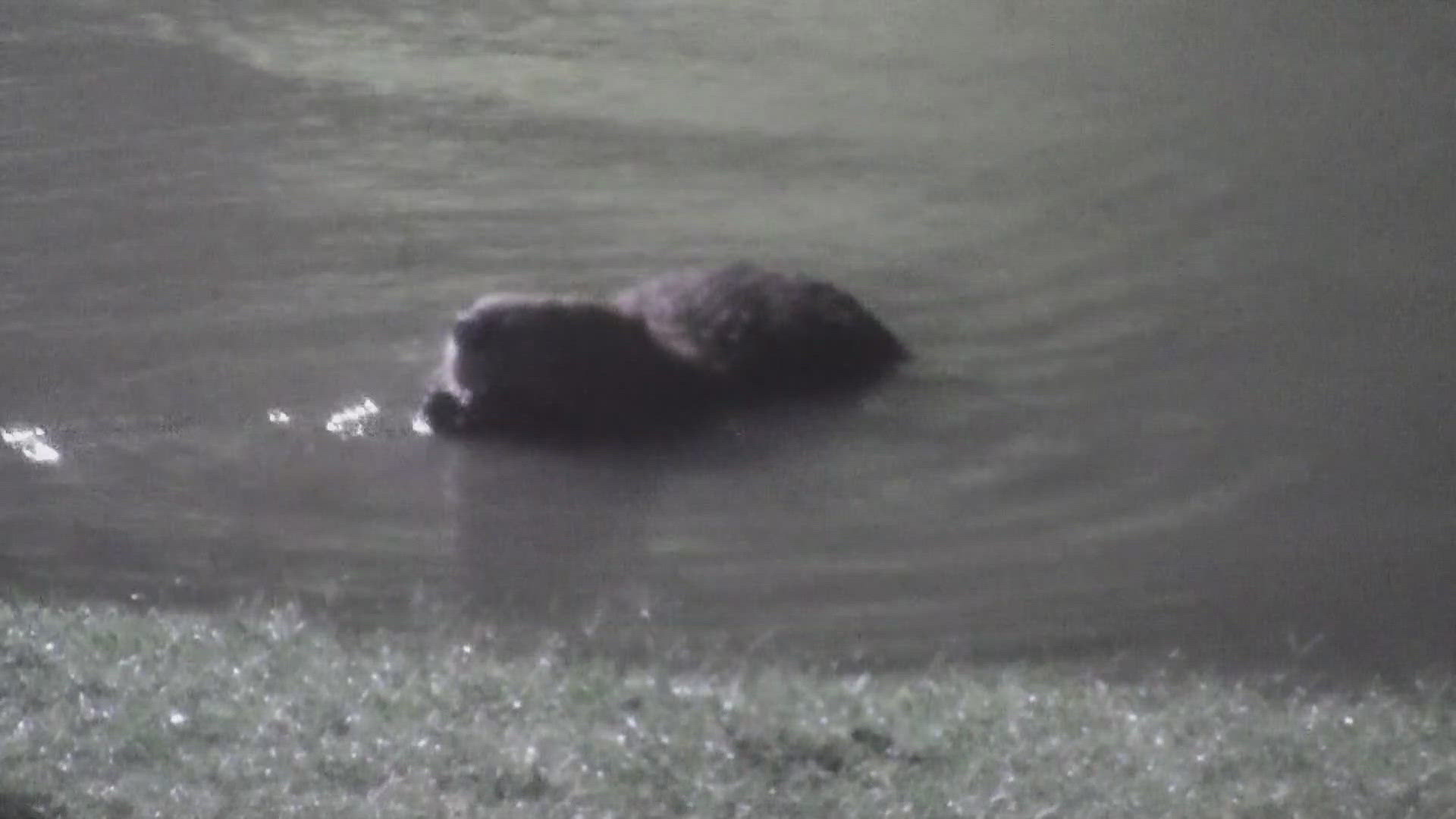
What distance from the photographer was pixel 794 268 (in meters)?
10.6

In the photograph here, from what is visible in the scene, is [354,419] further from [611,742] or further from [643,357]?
[611,742]

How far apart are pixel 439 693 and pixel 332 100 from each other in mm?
8263

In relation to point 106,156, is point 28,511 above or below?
below

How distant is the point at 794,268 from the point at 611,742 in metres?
6.18

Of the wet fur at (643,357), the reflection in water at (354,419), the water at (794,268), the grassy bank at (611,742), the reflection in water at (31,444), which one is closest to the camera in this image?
the grassy bank at (611,742)

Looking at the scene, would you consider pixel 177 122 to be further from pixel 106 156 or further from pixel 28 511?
pixel 28 511

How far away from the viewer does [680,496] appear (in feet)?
25.5

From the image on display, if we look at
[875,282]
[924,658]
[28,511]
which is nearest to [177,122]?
[875,282]

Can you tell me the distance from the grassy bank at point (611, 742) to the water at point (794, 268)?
960 millimetres

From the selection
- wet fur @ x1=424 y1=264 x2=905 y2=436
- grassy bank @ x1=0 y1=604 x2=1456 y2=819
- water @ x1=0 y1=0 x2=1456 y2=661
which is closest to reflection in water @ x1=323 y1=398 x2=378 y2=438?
water @ x1=0 y1=0 x2=1456 y2=661

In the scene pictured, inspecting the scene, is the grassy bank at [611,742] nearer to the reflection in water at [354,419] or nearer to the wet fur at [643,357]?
the reflection in water at [354,419]

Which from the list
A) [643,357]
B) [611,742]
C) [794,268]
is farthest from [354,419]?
[611,742]

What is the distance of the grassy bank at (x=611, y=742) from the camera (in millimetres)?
4273

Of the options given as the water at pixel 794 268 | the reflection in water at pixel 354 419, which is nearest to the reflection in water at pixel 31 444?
the water at pixel 794 268
